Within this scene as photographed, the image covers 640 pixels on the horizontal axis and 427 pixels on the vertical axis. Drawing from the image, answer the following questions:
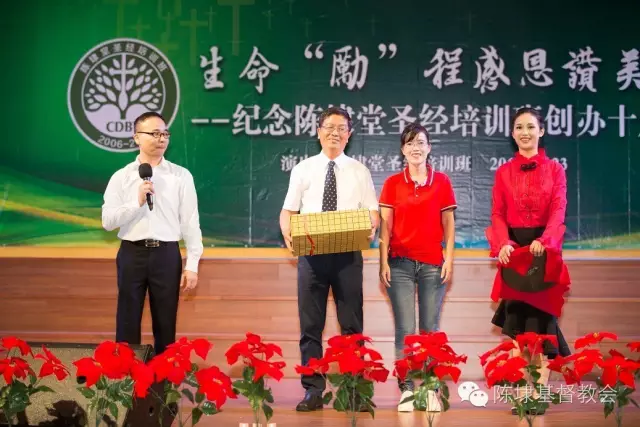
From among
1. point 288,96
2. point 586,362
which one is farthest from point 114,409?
point 288,96

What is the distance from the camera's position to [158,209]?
11.8ft

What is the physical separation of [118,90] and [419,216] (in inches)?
115

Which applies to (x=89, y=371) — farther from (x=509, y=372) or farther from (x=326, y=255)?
(x=326, y=255)

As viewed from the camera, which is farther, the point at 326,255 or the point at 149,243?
the point at 326,255

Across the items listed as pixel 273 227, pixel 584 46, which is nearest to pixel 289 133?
pixel 273 227

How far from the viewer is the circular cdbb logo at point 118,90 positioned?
561 cm

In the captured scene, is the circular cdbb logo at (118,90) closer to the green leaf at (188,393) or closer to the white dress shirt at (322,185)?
the white dress shirt at (322,185)

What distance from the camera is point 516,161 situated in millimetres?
3699

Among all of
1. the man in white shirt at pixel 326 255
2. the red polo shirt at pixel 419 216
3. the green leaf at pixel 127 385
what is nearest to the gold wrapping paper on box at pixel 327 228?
the man in white shirt at pixel 326 255

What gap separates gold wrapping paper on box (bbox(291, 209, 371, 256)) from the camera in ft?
11.3

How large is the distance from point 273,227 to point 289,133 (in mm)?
705

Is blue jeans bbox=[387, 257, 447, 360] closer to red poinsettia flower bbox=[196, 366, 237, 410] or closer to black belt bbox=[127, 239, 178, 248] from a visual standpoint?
black belt bbox=[127, 239, 178, 248]

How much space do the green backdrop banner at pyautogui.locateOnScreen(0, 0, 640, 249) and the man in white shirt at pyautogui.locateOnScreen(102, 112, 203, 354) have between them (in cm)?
191

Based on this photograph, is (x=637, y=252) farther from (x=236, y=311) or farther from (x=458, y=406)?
(x=236, y=311)
